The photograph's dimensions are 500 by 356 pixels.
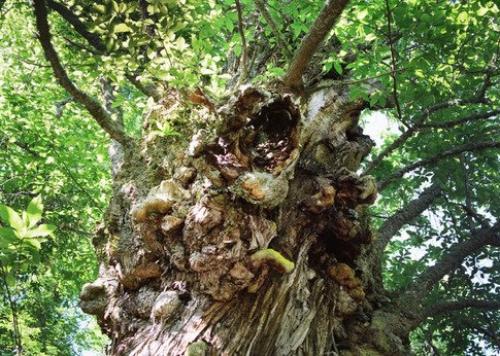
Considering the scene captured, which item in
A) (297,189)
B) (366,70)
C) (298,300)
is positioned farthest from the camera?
(366,70)

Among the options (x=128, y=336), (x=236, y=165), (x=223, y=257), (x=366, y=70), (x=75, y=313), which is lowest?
(x=75, y=313)

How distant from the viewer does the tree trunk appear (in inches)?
85.6

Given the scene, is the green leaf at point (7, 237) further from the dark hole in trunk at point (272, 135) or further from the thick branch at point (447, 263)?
the thick branch at point (447, 263)

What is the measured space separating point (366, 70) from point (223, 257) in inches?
71.4

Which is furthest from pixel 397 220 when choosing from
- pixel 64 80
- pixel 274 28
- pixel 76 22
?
pixel 76 22

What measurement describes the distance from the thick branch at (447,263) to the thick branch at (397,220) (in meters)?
0.44

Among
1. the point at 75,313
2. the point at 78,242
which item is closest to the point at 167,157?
the point at 78,242

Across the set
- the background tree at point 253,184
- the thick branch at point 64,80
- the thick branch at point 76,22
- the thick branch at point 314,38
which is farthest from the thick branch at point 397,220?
the thick branch at point 76,22

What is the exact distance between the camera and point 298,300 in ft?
8.45

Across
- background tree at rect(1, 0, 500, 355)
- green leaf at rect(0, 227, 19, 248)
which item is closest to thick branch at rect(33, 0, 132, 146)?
background tree at rect(1, 0, 500, 355)

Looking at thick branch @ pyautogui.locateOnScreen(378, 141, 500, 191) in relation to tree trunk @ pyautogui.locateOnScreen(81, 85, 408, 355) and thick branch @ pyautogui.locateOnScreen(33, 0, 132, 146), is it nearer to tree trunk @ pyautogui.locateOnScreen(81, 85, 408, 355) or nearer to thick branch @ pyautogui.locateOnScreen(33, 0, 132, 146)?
tree trunk @ pyautogui.locateOnScreen(81, 85, 408, 355)

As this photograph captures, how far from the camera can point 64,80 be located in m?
2.79

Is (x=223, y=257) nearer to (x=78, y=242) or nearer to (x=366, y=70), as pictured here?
(x=366, y=70)

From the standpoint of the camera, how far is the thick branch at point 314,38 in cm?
213
